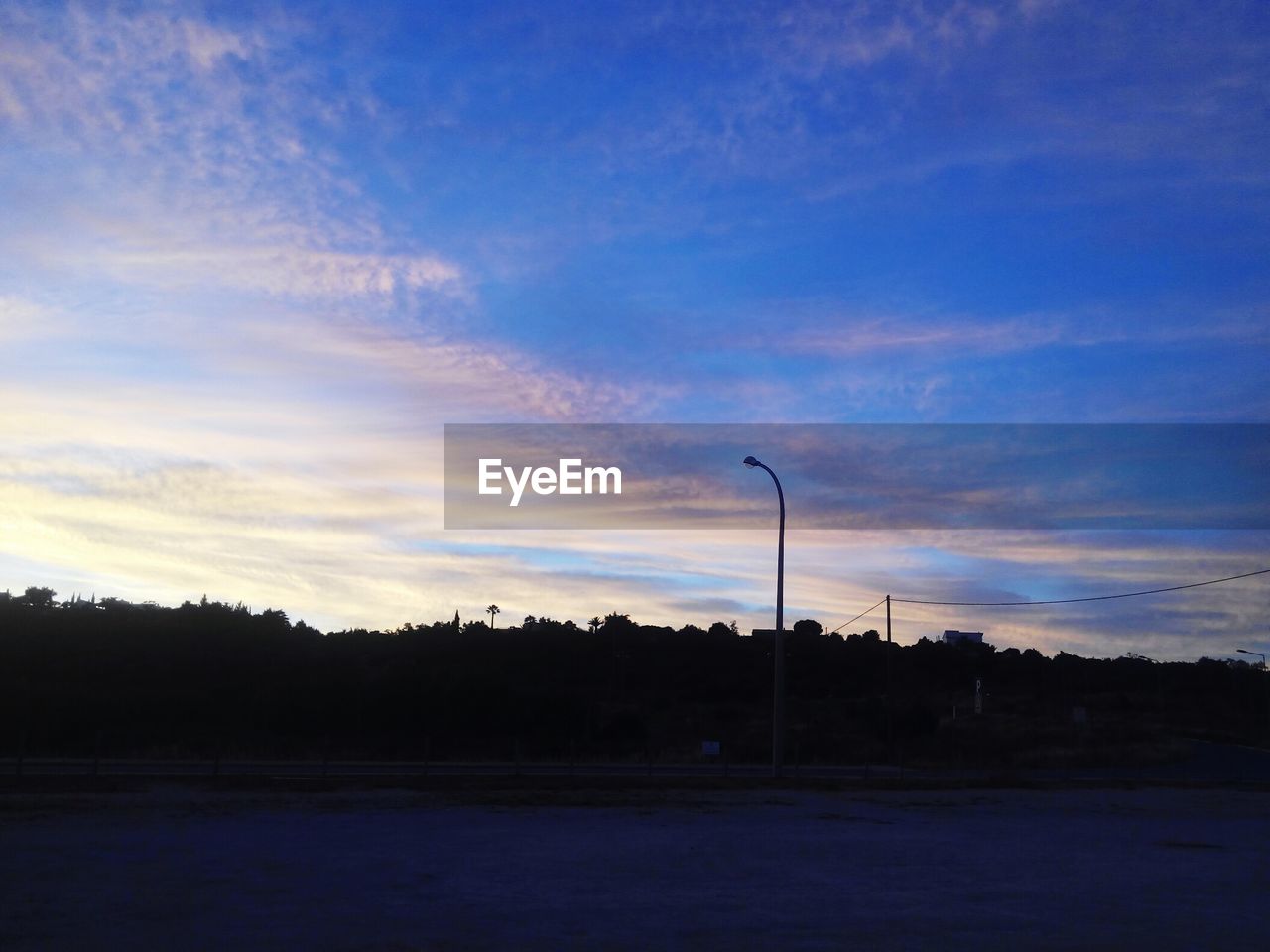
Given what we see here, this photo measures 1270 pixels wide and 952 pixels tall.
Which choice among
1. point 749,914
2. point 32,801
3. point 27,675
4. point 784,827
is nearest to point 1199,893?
point 749,914

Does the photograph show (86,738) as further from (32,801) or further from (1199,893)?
(1199,893)

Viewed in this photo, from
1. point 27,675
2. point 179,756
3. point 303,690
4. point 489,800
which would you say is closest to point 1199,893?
point 489,800

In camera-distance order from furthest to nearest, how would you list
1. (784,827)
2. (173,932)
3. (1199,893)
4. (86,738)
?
(86,738) → (784,827) → (1199,893) → (173,932)

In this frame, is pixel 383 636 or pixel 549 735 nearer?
pixel 549 735

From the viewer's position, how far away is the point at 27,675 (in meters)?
61.3

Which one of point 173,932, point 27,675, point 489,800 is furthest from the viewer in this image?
point 27,675

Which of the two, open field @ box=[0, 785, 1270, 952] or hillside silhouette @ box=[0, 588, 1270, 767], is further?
hillside silhouette @ box=[0, 588, 1270, 767]

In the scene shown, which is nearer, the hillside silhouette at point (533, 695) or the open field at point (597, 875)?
the open field at point (597, 875)

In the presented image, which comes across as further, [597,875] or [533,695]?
[533,695]

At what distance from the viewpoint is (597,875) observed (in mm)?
15836

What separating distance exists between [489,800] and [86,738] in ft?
104

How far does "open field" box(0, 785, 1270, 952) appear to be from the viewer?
1158 cm

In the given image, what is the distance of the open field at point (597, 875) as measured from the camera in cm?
1158

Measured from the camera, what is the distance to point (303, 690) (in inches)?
→ 2435
